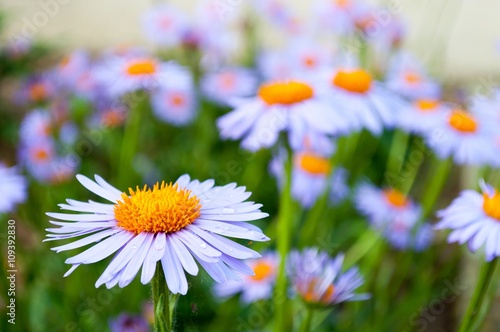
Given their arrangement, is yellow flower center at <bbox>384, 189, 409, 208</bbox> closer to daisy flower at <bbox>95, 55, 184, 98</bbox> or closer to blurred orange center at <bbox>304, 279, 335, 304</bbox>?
daisy flower at <bbox>95, 55, 184, 98</bbox>

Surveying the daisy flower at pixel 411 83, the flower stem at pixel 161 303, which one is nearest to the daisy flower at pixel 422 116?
the daisy flower at pixel 411 83

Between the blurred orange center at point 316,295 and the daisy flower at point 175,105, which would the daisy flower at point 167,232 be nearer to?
the blurred orange center at point 316,295

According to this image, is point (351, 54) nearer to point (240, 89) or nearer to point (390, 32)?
point (390, 32)

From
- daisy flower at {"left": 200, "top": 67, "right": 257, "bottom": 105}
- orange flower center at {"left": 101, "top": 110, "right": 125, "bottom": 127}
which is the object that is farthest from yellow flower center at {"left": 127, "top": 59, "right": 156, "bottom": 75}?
daisy flower at {"left": 200, "top": 67, "right": 257, "bottom": 105}

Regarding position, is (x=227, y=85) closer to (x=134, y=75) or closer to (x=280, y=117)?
(x=134, y=75)

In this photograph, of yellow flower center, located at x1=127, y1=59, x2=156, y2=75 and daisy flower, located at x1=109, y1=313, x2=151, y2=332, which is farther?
yellow flower center, located at x1=127, y1=59, x2=156, y2=75

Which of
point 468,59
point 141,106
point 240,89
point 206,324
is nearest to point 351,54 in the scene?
point 240,89
